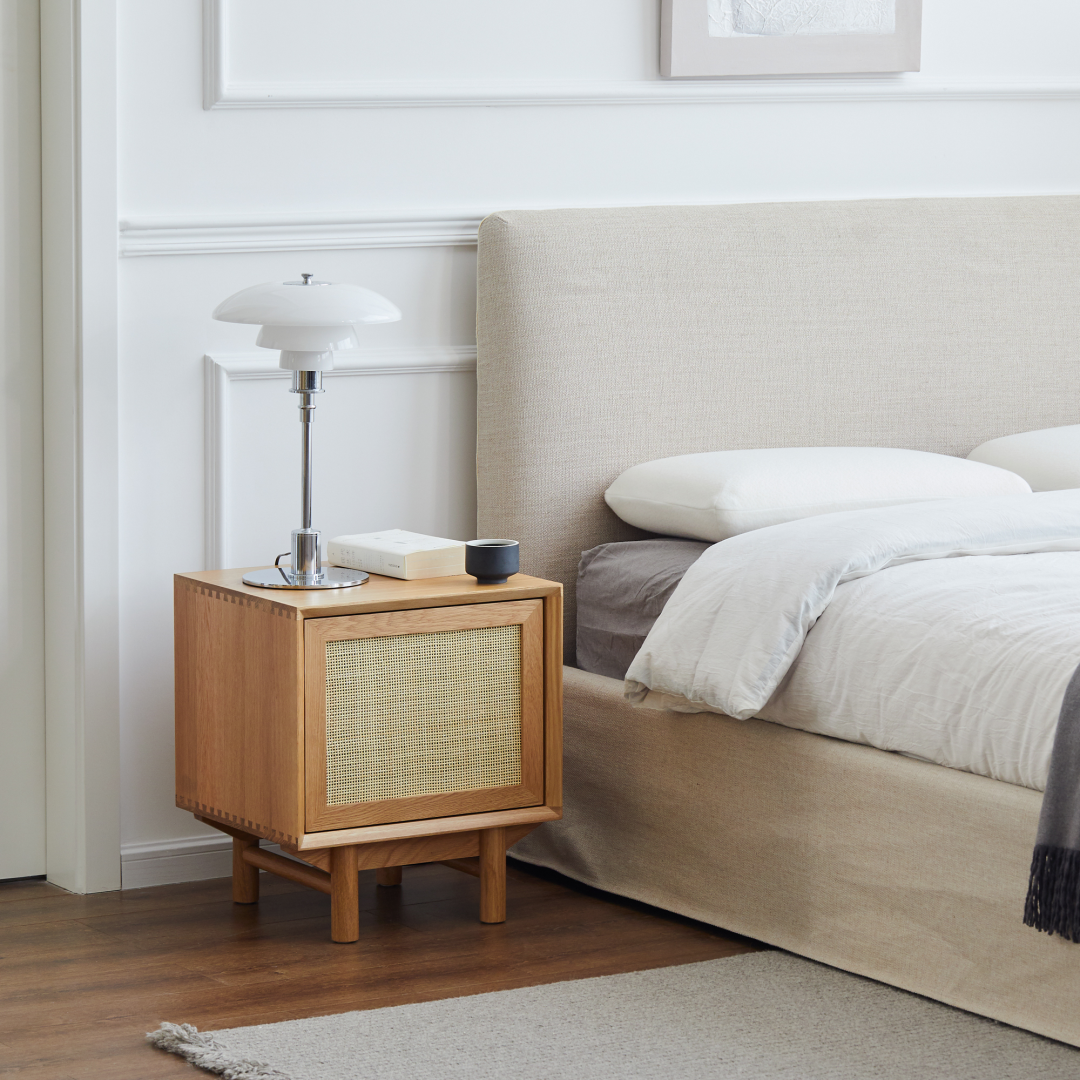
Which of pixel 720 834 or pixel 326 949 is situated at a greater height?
pixel 720 834

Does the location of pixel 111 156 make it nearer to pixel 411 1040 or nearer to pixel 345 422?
pixel 345 422

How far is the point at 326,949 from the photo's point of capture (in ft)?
8.13

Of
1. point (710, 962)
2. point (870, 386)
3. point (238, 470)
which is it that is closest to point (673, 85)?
point (870, 386)

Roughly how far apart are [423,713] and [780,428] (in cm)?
100

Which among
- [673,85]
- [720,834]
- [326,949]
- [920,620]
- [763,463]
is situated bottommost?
[326,949]

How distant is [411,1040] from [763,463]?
3.74 feet

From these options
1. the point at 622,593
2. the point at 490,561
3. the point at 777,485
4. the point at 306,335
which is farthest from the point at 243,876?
the point at 777,485

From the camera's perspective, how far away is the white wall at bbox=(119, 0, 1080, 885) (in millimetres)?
2795

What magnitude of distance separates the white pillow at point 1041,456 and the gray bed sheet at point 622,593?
655 mm

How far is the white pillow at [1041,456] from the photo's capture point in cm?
301

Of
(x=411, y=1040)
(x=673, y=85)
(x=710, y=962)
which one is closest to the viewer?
(x=411, y=1040)

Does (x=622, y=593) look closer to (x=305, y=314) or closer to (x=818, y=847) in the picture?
(x=818, y=847)

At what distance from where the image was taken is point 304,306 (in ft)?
8.29

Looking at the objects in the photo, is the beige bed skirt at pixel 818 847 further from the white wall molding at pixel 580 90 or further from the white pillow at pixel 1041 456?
the white wall molding at pixel 580 90
